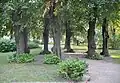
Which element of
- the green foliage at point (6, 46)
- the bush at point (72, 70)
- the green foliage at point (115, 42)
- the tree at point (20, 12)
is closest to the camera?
the bush at point (72, 70)

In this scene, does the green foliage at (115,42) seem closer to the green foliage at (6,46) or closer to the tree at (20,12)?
the green foliage at (6,46)

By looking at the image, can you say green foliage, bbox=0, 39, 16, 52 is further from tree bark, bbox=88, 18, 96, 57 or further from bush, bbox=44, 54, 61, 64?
bush, bbox=44, 54, 61, 64

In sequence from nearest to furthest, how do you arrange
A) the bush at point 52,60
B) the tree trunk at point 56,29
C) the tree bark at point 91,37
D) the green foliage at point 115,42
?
the bush at point 52,60
the tree trunk at point 56,29
the tree bark at point 91,37
the green foliage at point 115,42

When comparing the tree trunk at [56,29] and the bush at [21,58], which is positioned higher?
the tree trunk at [56,29]

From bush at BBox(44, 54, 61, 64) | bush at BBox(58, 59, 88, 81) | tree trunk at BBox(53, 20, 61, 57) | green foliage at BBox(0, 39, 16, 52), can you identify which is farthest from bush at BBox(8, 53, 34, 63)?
green foliage at BBox(0, 39, 16, 52)

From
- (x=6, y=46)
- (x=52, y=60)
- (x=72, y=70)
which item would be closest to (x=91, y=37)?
(x=52, y=60)

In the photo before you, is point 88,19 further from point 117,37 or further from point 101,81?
point 117,37

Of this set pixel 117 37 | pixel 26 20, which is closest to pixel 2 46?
pixel 26 20

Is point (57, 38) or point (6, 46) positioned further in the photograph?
point (6, 46)

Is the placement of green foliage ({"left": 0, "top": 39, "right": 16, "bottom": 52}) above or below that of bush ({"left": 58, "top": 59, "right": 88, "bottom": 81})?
above

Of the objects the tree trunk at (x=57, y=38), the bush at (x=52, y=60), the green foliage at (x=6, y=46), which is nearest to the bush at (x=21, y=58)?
the bush at (x=52, y=60)

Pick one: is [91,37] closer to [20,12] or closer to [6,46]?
[20,12]

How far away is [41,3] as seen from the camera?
1630cm

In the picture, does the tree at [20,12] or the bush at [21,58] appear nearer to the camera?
the tree at [20,12]
